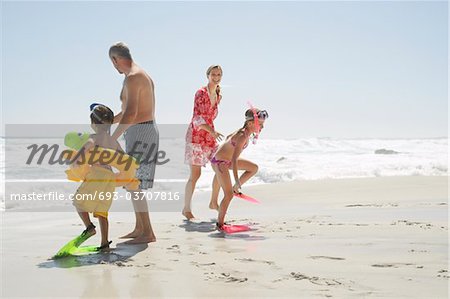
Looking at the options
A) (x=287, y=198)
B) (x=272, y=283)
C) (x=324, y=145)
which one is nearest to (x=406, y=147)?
(x=324, y=145)

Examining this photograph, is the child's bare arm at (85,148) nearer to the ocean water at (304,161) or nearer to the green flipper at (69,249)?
the green flipper at (69,249)

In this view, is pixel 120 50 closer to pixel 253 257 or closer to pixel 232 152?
pixel 232 152

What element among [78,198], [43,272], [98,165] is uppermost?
[98,165]

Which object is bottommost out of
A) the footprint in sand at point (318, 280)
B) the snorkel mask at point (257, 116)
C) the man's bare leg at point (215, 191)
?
the footprint in sand at point (318, 280)

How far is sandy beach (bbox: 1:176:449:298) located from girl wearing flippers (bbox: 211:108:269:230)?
44cm

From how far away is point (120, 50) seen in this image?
453cm

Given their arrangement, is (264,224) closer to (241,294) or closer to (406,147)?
(241,294)

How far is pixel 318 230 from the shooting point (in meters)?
5.03

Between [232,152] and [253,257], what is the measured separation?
1891 mm

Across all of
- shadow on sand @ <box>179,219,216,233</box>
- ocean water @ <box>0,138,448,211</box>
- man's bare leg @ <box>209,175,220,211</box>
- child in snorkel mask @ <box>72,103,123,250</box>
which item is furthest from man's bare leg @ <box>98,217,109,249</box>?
ocean water @ <box>0,138,448,211</box>

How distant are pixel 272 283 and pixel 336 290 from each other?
1.28ft

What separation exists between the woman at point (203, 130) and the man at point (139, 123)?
4.69ft

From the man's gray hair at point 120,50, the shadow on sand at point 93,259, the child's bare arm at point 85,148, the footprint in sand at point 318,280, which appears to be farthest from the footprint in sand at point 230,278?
the man's gray hair at point 120,50

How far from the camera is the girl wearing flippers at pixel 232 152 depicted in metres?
5.27
